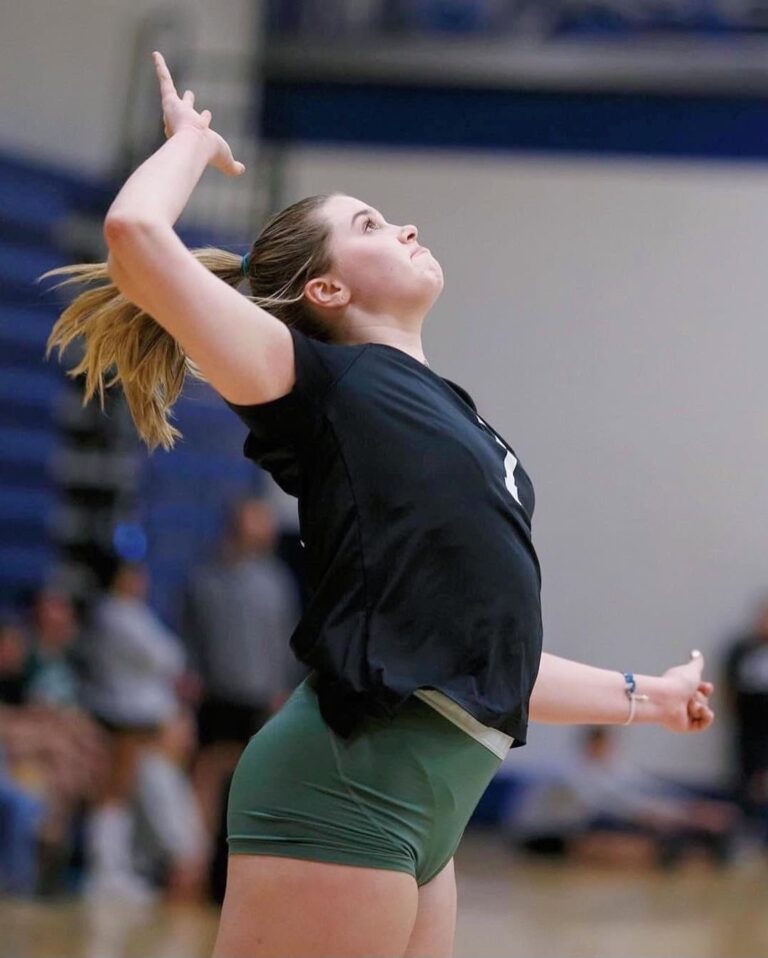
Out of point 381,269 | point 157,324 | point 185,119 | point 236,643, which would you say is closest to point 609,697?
point 381,269

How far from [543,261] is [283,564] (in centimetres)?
289

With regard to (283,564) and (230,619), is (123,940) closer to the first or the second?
(230,619)

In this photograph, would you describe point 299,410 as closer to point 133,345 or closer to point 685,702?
point 133,345

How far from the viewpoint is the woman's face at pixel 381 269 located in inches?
96.0

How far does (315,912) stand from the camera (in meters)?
2.19

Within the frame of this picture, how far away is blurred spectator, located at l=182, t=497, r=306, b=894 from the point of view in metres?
7.93

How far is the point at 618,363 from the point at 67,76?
13.4 ft

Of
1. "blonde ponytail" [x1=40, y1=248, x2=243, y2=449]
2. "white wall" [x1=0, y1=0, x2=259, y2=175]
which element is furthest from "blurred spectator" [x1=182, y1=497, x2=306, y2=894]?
"blonde ponytail" [x1=40, y1=248, x2=243, y2=449]

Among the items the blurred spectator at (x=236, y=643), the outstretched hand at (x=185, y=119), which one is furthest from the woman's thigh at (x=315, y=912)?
the blurred spectator at (x=236, y=643)

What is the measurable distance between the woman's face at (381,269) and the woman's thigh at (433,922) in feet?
2.76

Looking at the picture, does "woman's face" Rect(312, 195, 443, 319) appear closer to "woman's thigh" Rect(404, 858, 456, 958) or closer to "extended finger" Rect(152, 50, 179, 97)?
"extended finger" Rect(152, 50, 179, 97)

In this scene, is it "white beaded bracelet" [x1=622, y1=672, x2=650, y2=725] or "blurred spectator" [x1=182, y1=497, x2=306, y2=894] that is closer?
"white beaded bracelet" [x1=622, y1=672, x2=650, y2=725]

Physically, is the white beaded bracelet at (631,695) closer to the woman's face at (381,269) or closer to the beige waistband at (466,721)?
the beige waistband at (466,721)

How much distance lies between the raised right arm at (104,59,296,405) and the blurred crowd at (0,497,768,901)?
505 centimetres
